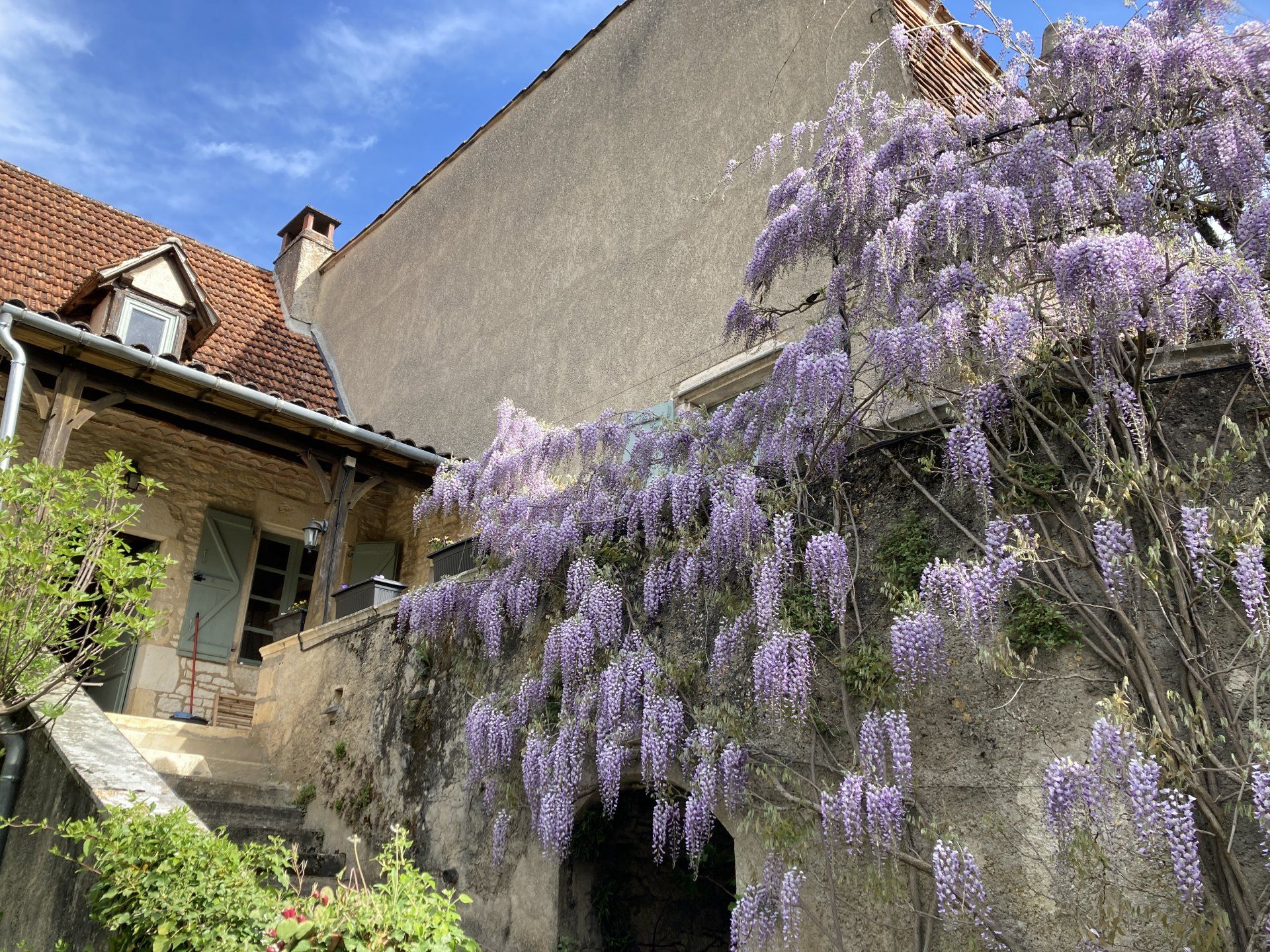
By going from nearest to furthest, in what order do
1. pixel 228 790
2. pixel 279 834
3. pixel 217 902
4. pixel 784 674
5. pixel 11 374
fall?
pixel 217 902, pixel 784 674, pixel 279 834, pixel 228 790, pixel 11 374

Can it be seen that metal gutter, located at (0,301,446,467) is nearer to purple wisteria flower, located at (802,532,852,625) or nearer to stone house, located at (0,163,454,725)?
stone house, located at (0,163,454,725)

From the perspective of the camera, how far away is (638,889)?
470 cm

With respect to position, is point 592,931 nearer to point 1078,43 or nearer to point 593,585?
point 593,585

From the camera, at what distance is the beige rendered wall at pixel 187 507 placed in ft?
23.1

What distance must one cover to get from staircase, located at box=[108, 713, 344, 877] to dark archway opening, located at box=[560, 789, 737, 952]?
Result: 1.46 metres

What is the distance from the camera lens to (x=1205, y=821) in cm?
263

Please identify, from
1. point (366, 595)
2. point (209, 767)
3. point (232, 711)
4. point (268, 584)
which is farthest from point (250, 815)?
point (268, 584)

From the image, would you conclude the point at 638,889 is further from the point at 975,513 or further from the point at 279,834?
the point at 975,513

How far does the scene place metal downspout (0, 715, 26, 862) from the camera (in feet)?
12.3

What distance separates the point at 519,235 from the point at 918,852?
6350mm

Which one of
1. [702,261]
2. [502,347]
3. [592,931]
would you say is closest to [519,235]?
[502,347]

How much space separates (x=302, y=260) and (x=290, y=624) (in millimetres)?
5824

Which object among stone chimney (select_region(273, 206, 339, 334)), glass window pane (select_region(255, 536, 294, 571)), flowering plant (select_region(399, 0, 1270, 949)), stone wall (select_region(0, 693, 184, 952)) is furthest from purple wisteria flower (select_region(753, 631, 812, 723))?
stone chimney (select_region(273, 206, 339, 334))

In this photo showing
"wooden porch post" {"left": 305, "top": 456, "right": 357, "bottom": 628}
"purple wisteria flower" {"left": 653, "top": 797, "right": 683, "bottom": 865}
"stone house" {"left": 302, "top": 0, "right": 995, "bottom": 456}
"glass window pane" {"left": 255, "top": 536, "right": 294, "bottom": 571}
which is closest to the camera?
"purple wisteria flower" {"left": 653, "top": 797, "right": 683, "bottom": 865}
